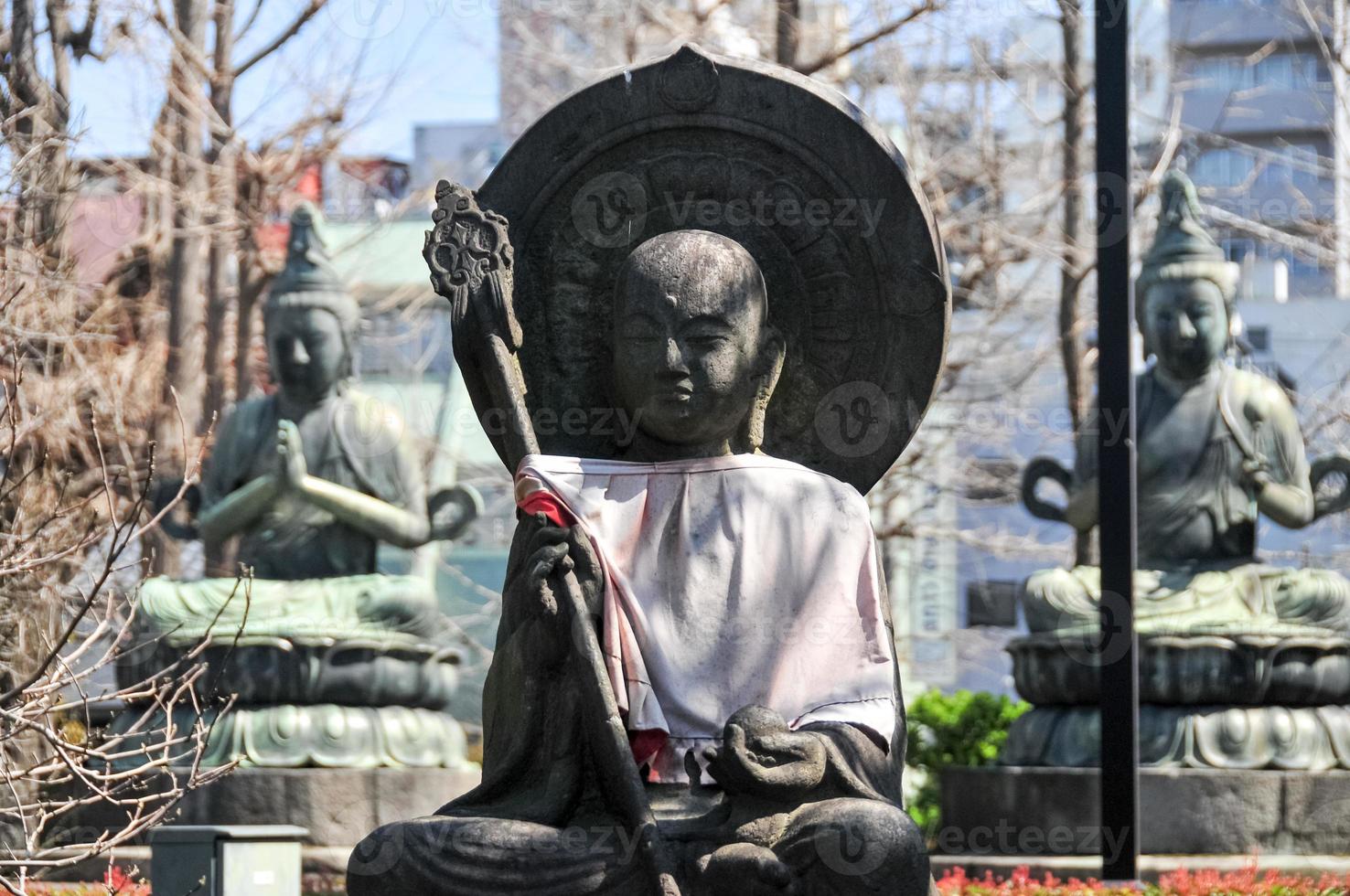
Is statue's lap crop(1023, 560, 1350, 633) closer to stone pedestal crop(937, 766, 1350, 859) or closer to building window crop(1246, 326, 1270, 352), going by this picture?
stone pedestal crop(937, 766, 1350, 859)

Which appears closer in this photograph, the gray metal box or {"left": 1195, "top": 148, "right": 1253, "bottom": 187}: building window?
the gray metal box

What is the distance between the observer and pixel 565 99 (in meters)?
6.66

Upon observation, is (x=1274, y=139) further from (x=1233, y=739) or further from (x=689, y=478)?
(x=689, y=478)

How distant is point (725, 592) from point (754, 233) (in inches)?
45.6

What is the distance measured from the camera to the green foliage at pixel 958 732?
1376cm

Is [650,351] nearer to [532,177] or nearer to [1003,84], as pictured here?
[532,177]

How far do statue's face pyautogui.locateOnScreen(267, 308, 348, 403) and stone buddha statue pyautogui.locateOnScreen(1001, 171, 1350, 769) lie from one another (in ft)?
13.9

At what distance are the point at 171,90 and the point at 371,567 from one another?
18.3 feet

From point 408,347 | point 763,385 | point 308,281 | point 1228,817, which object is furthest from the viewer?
point 408,347

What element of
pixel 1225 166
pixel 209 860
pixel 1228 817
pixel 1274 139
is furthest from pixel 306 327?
pixel 1225 166

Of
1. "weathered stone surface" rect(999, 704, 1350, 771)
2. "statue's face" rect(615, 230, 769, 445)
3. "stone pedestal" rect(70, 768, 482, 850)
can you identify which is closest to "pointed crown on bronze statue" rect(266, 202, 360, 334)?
"stone pedestal" rect(70, 768, 482, 850)

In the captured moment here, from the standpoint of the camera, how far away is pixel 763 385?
653 cm

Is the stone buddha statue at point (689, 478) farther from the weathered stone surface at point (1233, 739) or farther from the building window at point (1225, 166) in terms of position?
the building window at point (1225, 166)

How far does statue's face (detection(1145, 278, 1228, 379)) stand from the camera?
12102 mm
